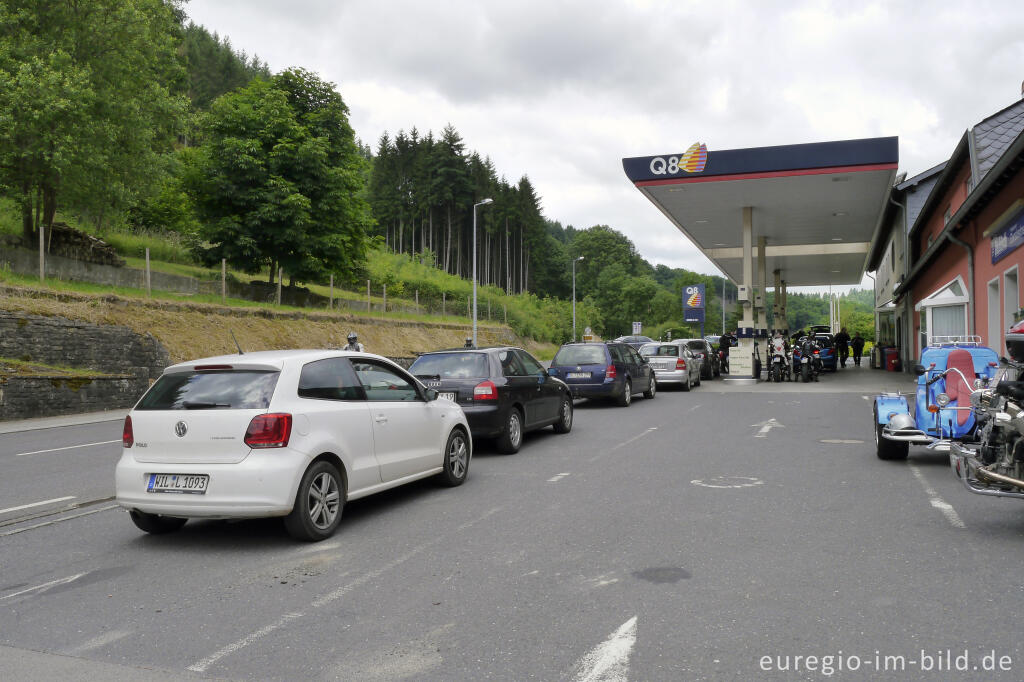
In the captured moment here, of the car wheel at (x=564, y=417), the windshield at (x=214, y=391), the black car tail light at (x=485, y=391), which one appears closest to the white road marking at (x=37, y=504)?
the windshield at (x=214, y=391)

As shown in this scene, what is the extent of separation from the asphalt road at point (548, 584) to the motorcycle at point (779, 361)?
19.8 m

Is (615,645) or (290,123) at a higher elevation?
(290,123)

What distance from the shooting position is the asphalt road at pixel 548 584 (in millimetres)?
3725

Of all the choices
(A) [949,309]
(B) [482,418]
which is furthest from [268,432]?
(A) [949,309]

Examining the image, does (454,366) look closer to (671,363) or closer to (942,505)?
(942,505)

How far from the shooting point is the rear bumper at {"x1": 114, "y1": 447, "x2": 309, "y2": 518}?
227 inches

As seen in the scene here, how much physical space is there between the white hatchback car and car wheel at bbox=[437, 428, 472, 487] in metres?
1.34

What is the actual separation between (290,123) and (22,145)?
39.6 feet

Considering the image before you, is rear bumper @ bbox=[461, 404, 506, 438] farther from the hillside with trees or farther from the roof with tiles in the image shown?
the hillside with trees

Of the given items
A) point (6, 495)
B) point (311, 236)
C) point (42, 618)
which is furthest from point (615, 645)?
point (311, 236)

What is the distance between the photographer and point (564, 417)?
13.2 m

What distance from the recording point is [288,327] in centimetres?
3119

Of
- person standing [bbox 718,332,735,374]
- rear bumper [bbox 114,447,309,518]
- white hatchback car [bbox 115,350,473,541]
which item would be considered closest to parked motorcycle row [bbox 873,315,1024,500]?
white hatchback car [bbox 115,350,473,541]

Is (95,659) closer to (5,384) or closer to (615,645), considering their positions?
(615,645)
